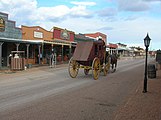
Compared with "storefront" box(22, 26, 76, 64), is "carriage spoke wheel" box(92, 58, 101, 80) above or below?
below

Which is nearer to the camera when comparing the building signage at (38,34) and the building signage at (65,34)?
the building signage at (38,34)

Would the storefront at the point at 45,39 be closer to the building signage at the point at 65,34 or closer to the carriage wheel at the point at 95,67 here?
the building signage at the point at 65,34

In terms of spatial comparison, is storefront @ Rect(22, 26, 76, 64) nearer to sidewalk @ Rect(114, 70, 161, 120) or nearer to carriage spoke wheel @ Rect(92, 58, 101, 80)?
carriage spoke wheel @ Rect(92, 58, 101, 80)

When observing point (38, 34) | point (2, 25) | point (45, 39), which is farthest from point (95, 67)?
point (45, 39)

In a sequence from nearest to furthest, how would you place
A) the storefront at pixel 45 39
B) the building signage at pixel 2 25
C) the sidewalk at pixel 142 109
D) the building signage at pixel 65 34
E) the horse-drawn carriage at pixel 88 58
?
the sidewalk at pixel 142 109
the horse-drawn carriage at pixel 88 58
the building signage at pixel 2 25
the storefront at pixel 45 39
the building signage at pixel 65 34

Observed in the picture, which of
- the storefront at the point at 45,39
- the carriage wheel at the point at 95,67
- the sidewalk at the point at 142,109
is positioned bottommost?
the sidewalk at the point at 142,109

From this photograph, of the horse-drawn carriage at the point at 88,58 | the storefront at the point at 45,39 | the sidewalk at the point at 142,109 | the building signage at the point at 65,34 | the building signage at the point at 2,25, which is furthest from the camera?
the building signage at the point at 65,34

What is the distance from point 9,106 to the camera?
9.03 m

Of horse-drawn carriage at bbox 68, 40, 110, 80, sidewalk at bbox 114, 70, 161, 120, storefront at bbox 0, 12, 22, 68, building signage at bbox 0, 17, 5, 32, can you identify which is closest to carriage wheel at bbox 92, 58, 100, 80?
horse-drawn carriage at bbox 68, 40, 110, 80

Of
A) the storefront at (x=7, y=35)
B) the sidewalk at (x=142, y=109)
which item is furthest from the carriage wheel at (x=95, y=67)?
the storefront at (x=7, y=35)

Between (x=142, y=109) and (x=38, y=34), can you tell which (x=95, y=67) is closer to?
(x=142, y=109)

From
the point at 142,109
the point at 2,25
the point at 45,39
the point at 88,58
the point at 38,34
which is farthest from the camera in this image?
the point at 45,39

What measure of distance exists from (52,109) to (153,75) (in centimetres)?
1130

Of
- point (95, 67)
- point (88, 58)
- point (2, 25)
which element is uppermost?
point (2, 25)
